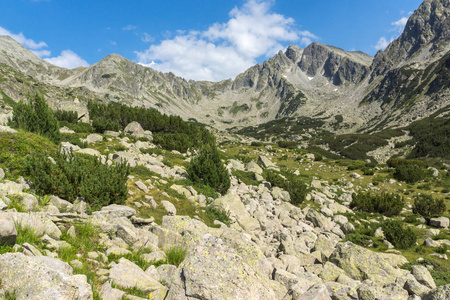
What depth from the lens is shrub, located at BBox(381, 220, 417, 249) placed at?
433 inches

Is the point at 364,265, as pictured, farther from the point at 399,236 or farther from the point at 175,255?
the point at 399,236

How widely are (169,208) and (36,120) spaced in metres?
11.9

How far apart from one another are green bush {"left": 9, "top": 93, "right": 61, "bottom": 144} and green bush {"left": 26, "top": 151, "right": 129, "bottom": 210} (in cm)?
825

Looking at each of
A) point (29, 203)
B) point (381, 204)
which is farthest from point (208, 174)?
point (381, 204)

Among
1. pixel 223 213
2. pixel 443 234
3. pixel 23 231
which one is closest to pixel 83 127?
pixel 223 213

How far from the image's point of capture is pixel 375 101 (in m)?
158

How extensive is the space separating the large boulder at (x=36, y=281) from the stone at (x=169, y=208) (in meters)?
5.67

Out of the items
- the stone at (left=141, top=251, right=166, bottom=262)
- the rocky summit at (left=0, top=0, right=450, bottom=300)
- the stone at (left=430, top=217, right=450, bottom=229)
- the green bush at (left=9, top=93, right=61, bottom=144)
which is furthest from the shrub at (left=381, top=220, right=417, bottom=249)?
the green bush at (left=9, top=93, right=61, bottom=144)

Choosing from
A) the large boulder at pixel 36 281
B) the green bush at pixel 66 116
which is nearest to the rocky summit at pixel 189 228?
the large boulder at pixel 36 281

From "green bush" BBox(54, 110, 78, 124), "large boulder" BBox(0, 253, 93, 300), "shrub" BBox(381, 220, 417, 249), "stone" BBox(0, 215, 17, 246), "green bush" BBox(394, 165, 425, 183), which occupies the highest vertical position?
"green bush" BBox(54, 110, 78, 124)

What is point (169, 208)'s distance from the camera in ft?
28.3

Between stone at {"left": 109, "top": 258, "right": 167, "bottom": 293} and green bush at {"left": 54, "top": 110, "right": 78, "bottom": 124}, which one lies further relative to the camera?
green bush at {"left": 54, "top": 110, "right": 78, "bottom": 124}

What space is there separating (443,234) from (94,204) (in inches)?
686

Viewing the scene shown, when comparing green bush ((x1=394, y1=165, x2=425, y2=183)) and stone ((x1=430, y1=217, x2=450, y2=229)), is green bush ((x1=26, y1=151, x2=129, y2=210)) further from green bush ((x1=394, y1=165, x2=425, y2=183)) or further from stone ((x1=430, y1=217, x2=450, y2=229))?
green bush ((x1=394, y1=165, x2=425, y2=183))
